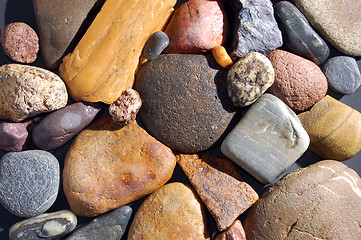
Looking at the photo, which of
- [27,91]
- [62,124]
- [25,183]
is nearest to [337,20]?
[62,124]

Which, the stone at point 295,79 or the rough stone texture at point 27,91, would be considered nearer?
the rough stone texture at point 27,91

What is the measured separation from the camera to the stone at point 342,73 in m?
1.99

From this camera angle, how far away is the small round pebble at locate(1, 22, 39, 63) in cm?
190

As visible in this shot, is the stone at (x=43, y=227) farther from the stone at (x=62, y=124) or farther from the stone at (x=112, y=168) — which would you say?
the stone at (x=62, y=124)

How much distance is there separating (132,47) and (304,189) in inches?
52.9

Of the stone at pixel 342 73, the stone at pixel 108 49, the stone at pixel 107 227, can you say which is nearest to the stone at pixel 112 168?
the stone at pixel 107 227

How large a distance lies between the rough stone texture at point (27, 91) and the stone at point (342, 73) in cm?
169

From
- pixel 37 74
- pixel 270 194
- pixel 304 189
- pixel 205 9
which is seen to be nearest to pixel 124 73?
pixel 37 74

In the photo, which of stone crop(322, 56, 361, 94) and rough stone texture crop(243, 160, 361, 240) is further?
stone crop(322, 56, 361, 94)

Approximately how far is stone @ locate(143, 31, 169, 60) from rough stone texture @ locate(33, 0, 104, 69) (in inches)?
16.3

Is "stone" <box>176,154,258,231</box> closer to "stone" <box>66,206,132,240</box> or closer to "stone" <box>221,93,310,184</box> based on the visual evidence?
"stone" <box>221,93,310,184</box>

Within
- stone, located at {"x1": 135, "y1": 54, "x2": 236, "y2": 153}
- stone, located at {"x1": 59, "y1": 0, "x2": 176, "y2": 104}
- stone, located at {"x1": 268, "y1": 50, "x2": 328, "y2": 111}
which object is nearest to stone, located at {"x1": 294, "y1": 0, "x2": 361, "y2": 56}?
stone, located at {"x1": 268, "y1": 50, "x2": 328, "y2": 111}

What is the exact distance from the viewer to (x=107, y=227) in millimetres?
1936

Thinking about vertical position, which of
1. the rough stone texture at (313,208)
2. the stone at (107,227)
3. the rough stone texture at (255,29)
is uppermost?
the rough stone texture at (255,29)
